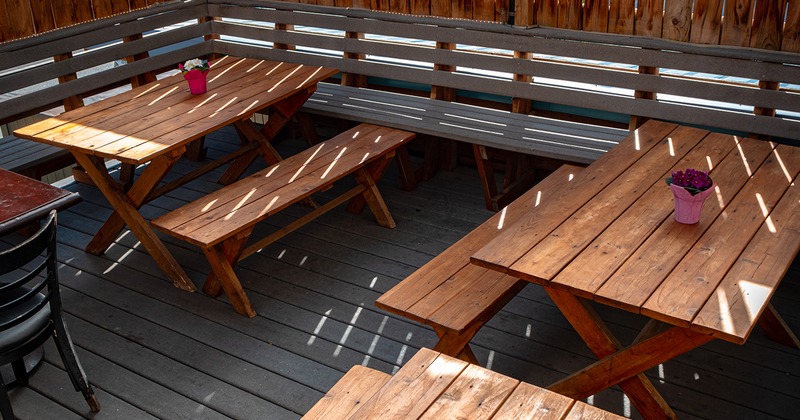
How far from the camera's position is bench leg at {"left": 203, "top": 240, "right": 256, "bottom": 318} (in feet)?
14.4

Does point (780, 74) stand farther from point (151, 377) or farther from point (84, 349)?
point (84, 349)

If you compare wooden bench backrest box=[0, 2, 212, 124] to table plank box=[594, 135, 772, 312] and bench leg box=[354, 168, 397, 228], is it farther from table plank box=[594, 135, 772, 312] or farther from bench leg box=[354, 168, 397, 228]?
table plank box=[594, 135, 772, 312]

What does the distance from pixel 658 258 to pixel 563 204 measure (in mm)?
606

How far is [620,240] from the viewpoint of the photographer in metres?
3.28

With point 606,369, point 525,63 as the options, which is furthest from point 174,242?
point 606,369

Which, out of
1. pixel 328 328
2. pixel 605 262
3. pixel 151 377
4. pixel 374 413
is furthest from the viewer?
pixel 328 328

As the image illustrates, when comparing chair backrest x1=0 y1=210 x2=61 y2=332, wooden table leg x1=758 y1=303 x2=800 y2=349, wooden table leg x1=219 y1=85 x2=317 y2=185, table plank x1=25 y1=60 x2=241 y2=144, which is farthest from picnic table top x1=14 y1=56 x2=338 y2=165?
wooden table leg x1=758 y1=303 x2=800 y2=349

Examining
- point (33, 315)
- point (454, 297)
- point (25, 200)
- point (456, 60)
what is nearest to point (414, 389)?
point (454, 297)

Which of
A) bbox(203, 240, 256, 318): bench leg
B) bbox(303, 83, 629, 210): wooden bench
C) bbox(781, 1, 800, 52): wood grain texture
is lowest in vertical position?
bbox(203, 240, 256, 318): bench leg

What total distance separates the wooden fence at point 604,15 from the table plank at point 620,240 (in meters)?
0.99

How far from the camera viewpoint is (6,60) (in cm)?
525

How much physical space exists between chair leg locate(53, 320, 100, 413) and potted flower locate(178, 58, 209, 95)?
6.94ft

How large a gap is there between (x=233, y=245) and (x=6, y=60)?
2.16 metres

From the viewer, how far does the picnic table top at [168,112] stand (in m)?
4.49
